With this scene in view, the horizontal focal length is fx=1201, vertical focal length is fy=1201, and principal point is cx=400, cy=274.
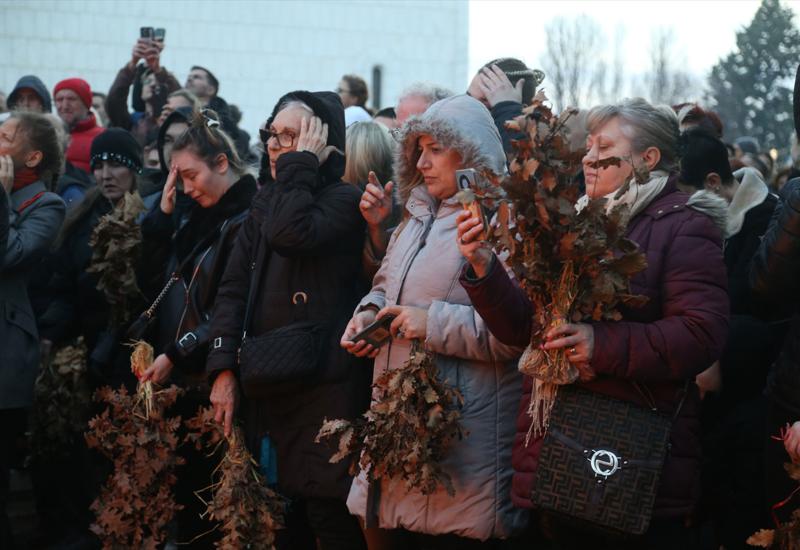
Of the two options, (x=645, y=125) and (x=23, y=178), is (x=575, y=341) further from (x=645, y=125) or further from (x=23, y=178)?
(x=23, y=178)

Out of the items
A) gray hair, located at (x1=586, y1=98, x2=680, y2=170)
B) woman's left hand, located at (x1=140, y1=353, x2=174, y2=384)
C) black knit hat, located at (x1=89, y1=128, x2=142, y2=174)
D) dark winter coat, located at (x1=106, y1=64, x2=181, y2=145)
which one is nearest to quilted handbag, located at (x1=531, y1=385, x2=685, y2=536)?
gray hair, located at (x1=586, y1=98, x2=680, y2=170)

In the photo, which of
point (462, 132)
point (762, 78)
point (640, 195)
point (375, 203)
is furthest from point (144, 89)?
point (762, 78)

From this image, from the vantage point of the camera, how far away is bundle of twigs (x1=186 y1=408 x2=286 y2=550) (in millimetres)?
5387

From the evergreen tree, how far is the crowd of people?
34.1 meters

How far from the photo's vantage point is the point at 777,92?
41.7 m

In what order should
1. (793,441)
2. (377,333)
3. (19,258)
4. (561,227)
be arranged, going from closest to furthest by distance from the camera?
(561,227), (793,441), (377,333), (19,258)

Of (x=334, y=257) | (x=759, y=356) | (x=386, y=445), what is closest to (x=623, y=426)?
(x=386, y=445)

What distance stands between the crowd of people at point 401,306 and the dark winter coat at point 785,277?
1 cm

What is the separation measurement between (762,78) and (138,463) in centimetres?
3953

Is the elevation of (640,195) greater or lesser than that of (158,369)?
greater

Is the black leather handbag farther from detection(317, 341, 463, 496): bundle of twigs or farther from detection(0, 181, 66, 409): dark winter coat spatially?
detection(0, 181, 66, 409): dark winter coat

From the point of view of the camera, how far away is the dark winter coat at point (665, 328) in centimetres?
397

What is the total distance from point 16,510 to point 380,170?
3904mm

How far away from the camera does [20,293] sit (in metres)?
6.61
